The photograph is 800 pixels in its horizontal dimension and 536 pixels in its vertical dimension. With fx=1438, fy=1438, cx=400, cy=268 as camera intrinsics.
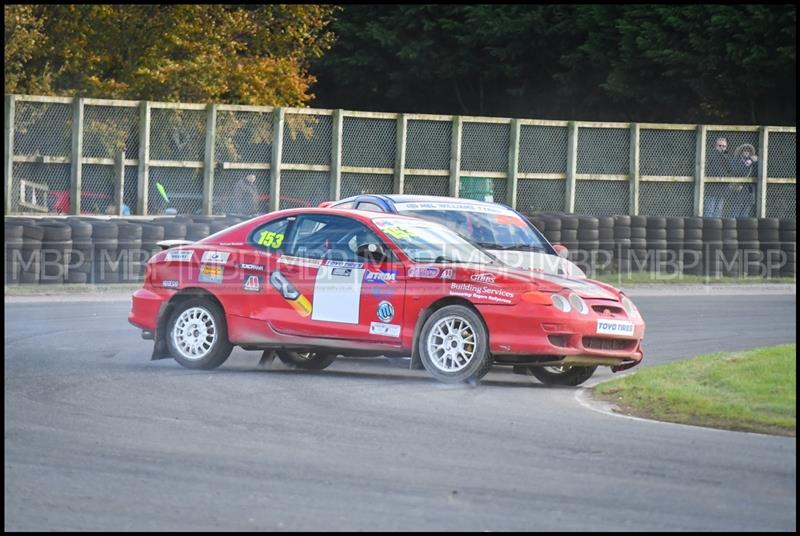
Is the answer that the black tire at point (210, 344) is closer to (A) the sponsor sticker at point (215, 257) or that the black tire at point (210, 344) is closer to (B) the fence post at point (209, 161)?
(A) the sponsor sticker at point (215, 257)

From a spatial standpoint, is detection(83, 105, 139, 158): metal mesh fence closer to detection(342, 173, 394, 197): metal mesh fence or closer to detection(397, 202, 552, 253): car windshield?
detection(342, 173, 394, 197): metal mesh fence

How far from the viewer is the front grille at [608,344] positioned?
1074 centimetres

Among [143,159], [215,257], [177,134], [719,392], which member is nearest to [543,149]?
[177,134]

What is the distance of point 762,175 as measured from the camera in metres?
26.2

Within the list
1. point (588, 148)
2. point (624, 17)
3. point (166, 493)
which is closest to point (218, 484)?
point (166, 493)

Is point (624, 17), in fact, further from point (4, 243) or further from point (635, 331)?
point (635, 331)

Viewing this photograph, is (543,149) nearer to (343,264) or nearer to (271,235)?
(271,235)

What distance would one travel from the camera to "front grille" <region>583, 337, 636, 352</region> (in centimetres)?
1074

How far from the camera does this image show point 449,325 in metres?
10.8

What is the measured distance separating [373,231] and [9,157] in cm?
1226

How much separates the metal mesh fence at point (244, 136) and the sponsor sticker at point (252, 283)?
1232 centimetres

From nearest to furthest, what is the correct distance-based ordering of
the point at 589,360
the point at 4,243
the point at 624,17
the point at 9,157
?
1. the point at 589,360
2. the point at 4,243
3. the point at 9,157
4. the point at 624,17

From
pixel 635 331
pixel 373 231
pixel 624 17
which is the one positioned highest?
pixel 624 17

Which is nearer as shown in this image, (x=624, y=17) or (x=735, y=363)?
(x=735, y=363)
